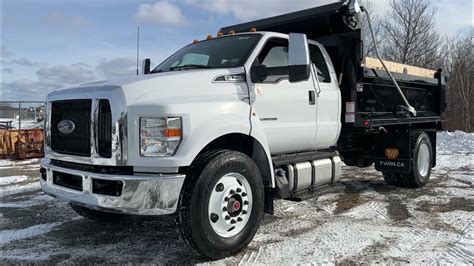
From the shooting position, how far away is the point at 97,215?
5.45 meters

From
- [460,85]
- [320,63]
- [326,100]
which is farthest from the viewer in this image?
[460,85]

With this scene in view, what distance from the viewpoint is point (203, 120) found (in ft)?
13.5

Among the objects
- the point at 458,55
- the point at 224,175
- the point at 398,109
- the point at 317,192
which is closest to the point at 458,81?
the point at 458,55

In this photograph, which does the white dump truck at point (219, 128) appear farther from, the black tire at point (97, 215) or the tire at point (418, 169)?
the tire at point (418, 169)

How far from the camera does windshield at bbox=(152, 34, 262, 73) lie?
16.8ft

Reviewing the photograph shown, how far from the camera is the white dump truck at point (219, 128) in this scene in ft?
12.8

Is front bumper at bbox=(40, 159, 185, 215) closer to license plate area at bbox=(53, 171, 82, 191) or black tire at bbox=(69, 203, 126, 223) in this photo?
license plate area at bbox=(53, 171, 82, 191)

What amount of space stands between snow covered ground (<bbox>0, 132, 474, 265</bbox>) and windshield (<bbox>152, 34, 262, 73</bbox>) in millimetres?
2021

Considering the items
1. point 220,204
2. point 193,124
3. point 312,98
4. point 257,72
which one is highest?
point 257,72

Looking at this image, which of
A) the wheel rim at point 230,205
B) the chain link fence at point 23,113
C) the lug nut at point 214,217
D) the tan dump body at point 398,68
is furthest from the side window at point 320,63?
the chain link fence at point 23,113

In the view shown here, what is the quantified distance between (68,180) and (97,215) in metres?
1.25

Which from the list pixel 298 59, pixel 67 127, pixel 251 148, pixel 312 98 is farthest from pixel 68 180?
pixel 312 98

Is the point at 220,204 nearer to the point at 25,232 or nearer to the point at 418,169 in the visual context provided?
the point at 25,232

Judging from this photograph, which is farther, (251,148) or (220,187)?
(251,148)
